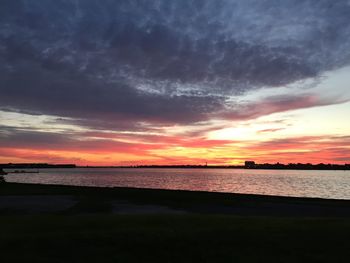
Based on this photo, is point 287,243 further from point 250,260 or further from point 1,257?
point 1,257

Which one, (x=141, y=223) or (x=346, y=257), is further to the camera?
(x=141, y=223)

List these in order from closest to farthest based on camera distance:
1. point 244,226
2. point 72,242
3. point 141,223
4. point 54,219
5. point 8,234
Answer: point 72,242, point 8,234, point 244,226, point 141,223, point 54,219

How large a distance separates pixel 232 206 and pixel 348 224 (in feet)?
57.9

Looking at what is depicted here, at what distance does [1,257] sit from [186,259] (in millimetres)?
5800

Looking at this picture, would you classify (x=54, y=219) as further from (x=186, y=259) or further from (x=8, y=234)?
(x=186, y=259)

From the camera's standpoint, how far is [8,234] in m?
15.9

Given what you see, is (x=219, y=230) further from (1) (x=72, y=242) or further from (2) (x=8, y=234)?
(2) (x=8, y=234)

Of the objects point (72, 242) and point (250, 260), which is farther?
point (72, 242)

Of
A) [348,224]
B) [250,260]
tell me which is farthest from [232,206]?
[250,260]

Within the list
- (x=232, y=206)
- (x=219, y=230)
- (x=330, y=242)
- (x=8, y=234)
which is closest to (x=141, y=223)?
(x=219, y=230)

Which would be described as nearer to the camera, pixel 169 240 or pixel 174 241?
pixel 174 241

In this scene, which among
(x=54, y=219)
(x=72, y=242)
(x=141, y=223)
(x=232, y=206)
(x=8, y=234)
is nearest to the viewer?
(x=72, y=242)

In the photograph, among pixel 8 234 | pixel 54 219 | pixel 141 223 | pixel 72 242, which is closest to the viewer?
pixel 72 242

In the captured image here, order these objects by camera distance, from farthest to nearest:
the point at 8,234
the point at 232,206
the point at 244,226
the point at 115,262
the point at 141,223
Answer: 1. the point at 232,206
2. the point at 141,223
3. the point at 244,226
4. the point at 8,234
5. the point at 115,262
